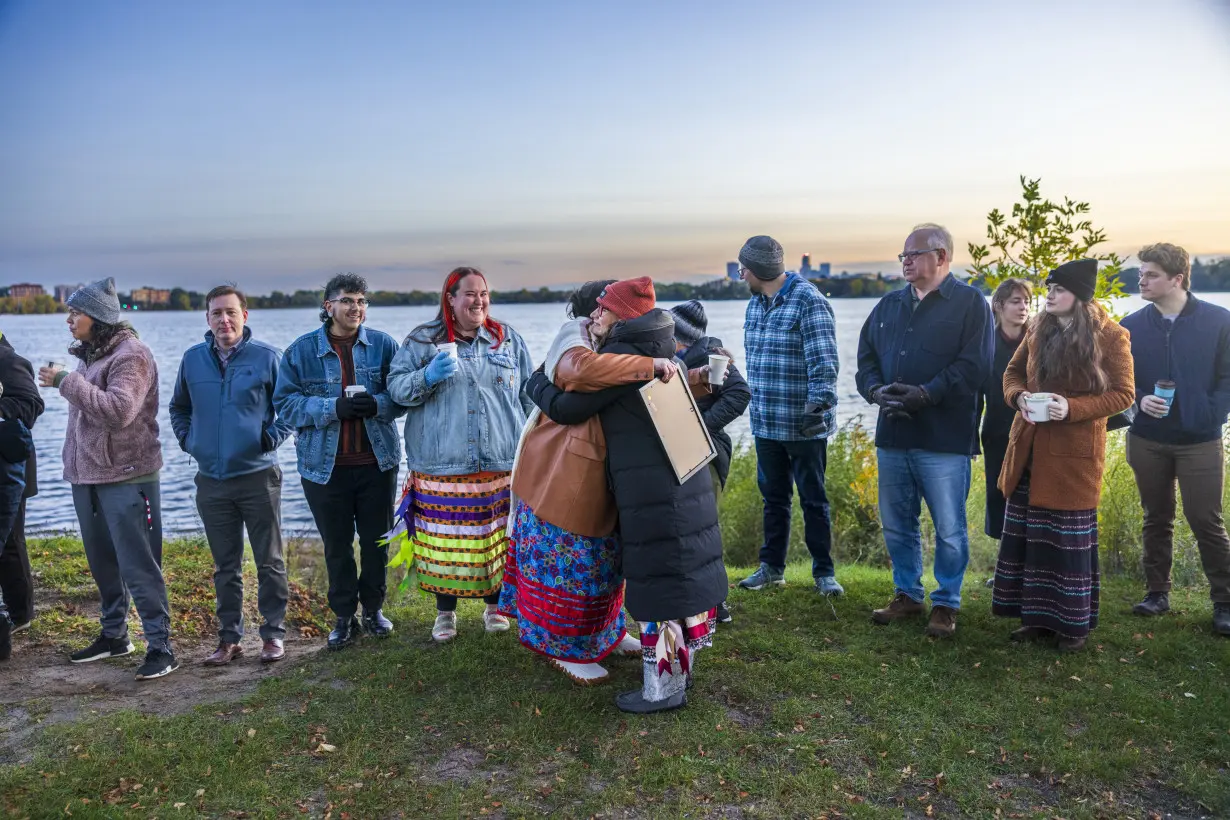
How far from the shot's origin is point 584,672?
4730mm

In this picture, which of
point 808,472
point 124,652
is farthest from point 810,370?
point 124,652

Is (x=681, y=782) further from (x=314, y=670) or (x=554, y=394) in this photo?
(x=314, y=670)

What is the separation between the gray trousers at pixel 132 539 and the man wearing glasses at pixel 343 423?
0.92 m

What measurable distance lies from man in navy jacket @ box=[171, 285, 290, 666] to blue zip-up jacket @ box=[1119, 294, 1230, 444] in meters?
5.37

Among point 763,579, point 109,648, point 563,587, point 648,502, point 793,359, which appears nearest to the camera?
point 648,502

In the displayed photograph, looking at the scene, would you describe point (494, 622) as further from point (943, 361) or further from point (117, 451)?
point (943, 361)

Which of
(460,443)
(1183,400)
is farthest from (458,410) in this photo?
(1183,400)

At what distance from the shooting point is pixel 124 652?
5.53 m

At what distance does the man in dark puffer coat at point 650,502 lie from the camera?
410 centimetres

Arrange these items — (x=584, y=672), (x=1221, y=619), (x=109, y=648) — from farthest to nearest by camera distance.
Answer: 1. (x=109, y=648)
2. (x=1221, y=619)
3. (x=584, y=672)

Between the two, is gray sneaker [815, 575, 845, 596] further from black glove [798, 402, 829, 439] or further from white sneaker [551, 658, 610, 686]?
white sneaker [551, 658, 610, 686]

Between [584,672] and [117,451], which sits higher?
[117,451]

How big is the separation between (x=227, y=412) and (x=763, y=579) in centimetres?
376

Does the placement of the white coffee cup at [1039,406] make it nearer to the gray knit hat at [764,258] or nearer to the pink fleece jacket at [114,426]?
the gray knit hat at [764,258]
